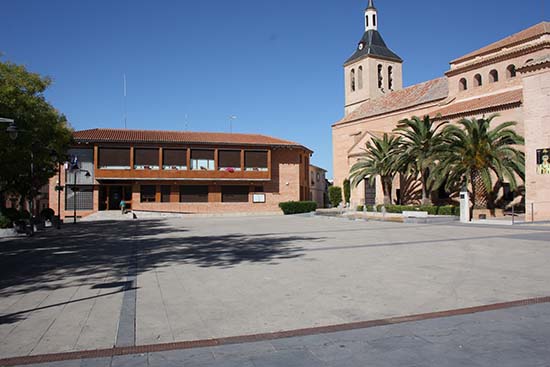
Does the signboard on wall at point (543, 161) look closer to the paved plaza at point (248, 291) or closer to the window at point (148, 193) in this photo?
the paved plaza at point (248, 291)

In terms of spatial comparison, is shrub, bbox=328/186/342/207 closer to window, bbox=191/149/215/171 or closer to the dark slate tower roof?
window, bbox=191/149/215/171

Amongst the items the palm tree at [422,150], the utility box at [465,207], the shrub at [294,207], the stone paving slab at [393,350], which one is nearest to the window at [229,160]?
the shrub at [294,207]

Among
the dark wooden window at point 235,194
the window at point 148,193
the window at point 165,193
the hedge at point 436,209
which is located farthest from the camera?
the dark wooden window at point 235,194

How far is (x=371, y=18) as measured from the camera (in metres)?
59.3

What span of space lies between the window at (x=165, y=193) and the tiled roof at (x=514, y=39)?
94.5ft

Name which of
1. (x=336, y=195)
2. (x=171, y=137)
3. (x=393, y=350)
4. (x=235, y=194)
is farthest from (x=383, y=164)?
(x=393, y=350)

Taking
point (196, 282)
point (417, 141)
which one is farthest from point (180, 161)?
point (196, 282)

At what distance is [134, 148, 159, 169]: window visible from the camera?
42312 millimetres

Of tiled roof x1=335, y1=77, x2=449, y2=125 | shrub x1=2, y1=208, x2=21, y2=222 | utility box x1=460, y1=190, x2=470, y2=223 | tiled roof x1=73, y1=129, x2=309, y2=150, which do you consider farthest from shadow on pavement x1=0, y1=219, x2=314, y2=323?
tiled roof x1=335, y1=77, x2=449, y2=125

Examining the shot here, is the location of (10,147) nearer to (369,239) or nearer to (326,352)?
(369,239)

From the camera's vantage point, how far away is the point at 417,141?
1182 inches

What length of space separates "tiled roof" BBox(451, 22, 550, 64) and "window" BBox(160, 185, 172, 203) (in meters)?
28.8

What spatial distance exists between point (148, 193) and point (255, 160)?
36.1ft

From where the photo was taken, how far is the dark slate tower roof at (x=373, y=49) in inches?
2242
